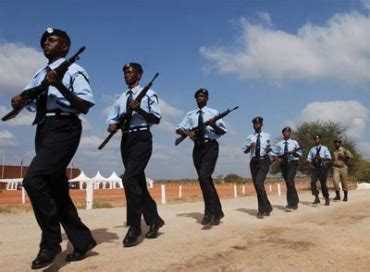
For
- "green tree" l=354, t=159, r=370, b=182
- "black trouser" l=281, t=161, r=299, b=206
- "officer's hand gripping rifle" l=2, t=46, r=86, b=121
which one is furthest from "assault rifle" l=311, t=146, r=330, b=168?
"green tree" l=354, t=159, r=370, b=182

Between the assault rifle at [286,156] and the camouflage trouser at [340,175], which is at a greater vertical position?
the assault rifle at [286,156]

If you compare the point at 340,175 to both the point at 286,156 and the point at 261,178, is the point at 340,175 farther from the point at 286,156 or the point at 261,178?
the point at 261,178

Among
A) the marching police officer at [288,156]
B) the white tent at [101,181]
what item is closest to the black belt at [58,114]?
the marching police officer at [288,156]

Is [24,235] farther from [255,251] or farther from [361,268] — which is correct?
[361,268]

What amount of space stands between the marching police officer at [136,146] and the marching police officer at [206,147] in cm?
151

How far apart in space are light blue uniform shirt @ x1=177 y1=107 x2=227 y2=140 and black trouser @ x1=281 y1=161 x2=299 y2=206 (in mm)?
5000

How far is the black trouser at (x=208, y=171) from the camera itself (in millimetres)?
7730

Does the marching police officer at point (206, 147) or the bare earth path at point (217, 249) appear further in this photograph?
the marching police officer at point (206, 147)

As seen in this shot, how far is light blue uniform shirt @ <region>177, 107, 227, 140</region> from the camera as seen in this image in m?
7.95

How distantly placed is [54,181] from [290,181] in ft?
29.0

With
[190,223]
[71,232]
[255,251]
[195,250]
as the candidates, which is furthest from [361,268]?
[190,223]

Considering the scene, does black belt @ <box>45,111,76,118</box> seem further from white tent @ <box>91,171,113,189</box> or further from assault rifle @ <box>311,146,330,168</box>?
white tent @ <box>91,171,113,189</box>

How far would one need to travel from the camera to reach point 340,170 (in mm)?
16297

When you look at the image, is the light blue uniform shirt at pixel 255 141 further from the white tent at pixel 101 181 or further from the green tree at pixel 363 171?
the white tent at pixel 101 181
